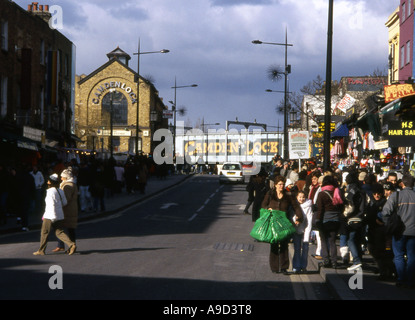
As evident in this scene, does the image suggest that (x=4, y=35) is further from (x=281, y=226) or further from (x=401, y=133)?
(x=281, y=226)

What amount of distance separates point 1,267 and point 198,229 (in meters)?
9.05

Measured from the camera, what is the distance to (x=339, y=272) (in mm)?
11297

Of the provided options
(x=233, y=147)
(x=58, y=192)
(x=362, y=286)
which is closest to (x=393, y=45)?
(x=58, y=192)

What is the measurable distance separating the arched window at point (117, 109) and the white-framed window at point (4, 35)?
45.6m

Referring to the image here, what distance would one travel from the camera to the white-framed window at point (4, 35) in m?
30.6

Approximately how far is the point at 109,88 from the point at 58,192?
6506cm

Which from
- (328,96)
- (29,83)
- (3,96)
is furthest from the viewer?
(29,83)

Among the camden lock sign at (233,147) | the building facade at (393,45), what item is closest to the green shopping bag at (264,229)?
the building facade at (393,45)

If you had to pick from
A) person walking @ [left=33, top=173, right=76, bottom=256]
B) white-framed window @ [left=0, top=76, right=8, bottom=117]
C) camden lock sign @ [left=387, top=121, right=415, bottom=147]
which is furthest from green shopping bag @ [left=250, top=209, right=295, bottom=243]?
white-framed window @ [left=0, top=76, right=8, bottom=117]

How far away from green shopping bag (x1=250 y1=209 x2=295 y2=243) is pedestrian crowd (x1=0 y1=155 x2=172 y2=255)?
404cm

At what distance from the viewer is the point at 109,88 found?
77688 millimetres

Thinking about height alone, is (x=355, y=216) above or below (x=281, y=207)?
below

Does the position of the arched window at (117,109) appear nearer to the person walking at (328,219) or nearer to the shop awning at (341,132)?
the shop awning at (341,132)
